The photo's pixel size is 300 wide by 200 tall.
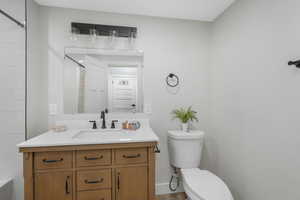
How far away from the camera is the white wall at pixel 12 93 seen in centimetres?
158

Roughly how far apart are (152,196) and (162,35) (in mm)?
1853

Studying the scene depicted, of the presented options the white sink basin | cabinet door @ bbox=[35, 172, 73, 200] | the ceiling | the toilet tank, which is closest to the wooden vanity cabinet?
cabinet door @ bbox=[35, 172, 73, 200]

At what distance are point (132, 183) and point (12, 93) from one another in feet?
4.92

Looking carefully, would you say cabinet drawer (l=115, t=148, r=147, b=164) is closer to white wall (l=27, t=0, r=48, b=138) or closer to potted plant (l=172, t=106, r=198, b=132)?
potted plant (l=172, t=106, r=198, b=132)

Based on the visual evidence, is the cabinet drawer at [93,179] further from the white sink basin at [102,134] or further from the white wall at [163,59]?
the white wall at [163,59]

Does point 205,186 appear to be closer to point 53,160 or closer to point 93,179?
point 93,179

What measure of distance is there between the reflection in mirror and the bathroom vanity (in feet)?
2.08

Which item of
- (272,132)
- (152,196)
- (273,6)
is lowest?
(152,196)

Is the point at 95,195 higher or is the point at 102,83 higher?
the point at 102,83

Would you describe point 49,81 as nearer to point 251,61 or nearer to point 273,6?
point 251,61

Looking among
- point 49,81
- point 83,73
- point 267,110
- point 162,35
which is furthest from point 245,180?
point 49,81

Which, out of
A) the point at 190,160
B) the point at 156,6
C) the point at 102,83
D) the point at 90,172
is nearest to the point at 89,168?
the point at 90,172

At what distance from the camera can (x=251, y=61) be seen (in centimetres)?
149

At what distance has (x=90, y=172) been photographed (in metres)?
1.35
